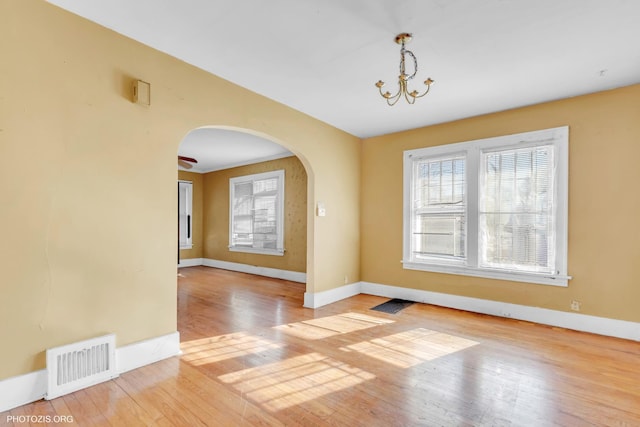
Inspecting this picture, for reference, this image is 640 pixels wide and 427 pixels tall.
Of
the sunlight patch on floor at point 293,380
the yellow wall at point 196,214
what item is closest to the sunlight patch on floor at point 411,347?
the sunlight patch on floor at point 293,380

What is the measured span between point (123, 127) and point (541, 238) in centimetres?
460

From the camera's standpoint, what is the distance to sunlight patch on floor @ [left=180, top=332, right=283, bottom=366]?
271 cm

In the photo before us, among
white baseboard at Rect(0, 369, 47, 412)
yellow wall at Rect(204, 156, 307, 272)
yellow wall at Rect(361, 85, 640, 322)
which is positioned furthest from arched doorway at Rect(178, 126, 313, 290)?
white baseboard at Rect(0, 369, 47, 412)

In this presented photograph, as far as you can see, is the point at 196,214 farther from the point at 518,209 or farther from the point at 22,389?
the point at 518,209

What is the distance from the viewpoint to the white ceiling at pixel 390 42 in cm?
211

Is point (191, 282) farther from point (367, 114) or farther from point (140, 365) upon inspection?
point (367, 114)

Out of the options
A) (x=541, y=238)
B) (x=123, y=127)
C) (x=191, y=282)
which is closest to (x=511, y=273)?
(x=541, y=238)

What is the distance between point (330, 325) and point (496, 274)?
229 cm

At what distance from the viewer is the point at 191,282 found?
609cm

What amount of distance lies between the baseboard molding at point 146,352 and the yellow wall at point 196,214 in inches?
227

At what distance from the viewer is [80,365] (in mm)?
2156

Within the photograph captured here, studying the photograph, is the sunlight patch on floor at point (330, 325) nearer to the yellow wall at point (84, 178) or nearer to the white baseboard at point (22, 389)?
the yellow wall at point (84, 178)

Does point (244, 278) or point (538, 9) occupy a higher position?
point (538, 9)

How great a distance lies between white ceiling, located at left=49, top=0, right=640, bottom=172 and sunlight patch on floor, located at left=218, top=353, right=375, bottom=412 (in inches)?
107
